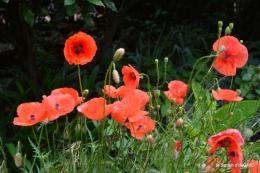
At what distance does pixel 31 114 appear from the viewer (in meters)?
1.16

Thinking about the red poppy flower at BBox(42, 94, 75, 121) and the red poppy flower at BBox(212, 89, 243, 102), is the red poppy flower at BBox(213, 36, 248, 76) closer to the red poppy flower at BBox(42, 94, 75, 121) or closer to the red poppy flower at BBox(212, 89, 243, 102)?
the red poppy flower at BBox(212, 89, 243, 102)

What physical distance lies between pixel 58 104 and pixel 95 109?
9 cm

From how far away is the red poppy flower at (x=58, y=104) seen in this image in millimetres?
1109

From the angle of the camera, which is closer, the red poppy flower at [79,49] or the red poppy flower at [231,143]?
the red poppy flower at [231,143]

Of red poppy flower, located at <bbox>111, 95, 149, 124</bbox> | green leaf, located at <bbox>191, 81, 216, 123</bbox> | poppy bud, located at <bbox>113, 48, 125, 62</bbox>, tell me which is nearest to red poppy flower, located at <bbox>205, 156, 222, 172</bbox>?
green leaf, located at <bbox>191, 81, 216, 123</bbox>

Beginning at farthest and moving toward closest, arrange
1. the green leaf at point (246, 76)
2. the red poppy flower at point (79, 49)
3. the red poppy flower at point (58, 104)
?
the green leaf at point (246, 76)
the red poppy flower at point (79, 49)
the red poppy flower at point (58, 104)

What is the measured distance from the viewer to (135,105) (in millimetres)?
1103

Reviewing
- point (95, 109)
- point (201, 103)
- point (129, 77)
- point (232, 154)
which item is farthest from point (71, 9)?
point (232, 154)

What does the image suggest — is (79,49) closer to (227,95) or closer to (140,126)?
(140,126)

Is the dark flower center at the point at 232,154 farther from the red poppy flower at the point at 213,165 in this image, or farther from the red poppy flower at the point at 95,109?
the red poppy flower at the point at 95,109

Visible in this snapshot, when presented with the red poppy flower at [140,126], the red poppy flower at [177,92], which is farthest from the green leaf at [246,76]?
the red poppy flower at [140,126]

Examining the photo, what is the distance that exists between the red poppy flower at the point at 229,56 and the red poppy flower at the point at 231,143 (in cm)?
35

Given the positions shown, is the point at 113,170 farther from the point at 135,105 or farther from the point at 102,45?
the point at 102,45

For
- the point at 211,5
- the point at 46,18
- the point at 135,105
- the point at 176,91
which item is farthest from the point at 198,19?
the point at 135,105
